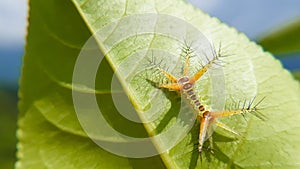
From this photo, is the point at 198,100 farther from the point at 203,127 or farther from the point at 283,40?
the point at 283,40

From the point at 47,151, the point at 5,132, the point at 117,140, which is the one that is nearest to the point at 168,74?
the point at 117,140

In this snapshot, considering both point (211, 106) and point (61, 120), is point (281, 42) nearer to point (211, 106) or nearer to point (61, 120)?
point (211, 106)

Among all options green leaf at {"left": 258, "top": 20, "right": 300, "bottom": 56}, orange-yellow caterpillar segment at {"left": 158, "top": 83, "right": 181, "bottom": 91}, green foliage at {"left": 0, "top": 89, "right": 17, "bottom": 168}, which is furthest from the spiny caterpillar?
green foliage at {"left": 0, "top": 89, "right": 17, "bottom": 168}

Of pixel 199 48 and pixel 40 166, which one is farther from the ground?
pixel 199 48

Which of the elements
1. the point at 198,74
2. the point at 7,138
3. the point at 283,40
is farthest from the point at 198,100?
the point at 7,138

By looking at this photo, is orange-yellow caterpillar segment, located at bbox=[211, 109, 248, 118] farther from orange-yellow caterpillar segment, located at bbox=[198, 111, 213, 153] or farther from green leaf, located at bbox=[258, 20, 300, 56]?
green leaf, located at bbox=[258, 20, 300, 56]
